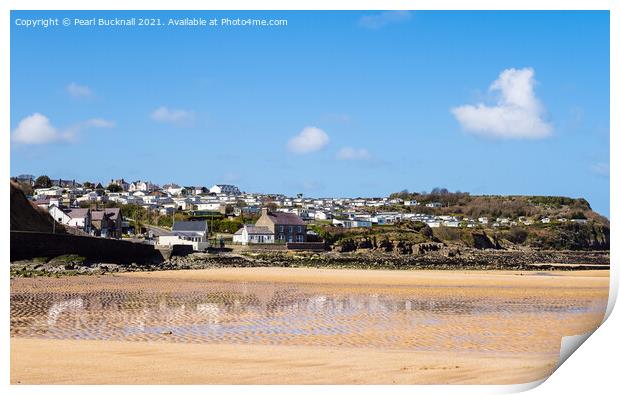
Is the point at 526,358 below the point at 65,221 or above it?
below

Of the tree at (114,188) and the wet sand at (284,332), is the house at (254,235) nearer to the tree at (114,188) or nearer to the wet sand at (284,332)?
the tree at (114,188)

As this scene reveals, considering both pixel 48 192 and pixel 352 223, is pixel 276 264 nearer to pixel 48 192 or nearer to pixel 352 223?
pixel 48 192

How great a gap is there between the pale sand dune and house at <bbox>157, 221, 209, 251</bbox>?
1118 inches

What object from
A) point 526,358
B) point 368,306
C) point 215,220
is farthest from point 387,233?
point 526,358

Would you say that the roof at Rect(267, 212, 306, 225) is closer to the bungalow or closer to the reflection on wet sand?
the bungalow

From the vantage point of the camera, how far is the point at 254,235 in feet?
135

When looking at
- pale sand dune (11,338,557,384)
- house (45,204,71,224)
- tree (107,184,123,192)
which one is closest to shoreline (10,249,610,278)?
house (45,204,71,224)

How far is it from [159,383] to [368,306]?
660 cm

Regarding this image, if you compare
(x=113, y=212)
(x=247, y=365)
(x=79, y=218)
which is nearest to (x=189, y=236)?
(x=113, y=212)

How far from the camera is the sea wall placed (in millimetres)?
17844

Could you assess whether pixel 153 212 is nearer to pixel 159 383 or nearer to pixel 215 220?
pixel 215 220

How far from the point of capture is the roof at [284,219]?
41.7 m

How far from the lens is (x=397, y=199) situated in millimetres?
66125

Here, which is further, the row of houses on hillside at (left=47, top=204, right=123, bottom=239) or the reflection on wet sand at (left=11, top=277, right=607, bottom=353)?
the row of houses on hillside at (left=47, top=204, right=123, bottom=239)
